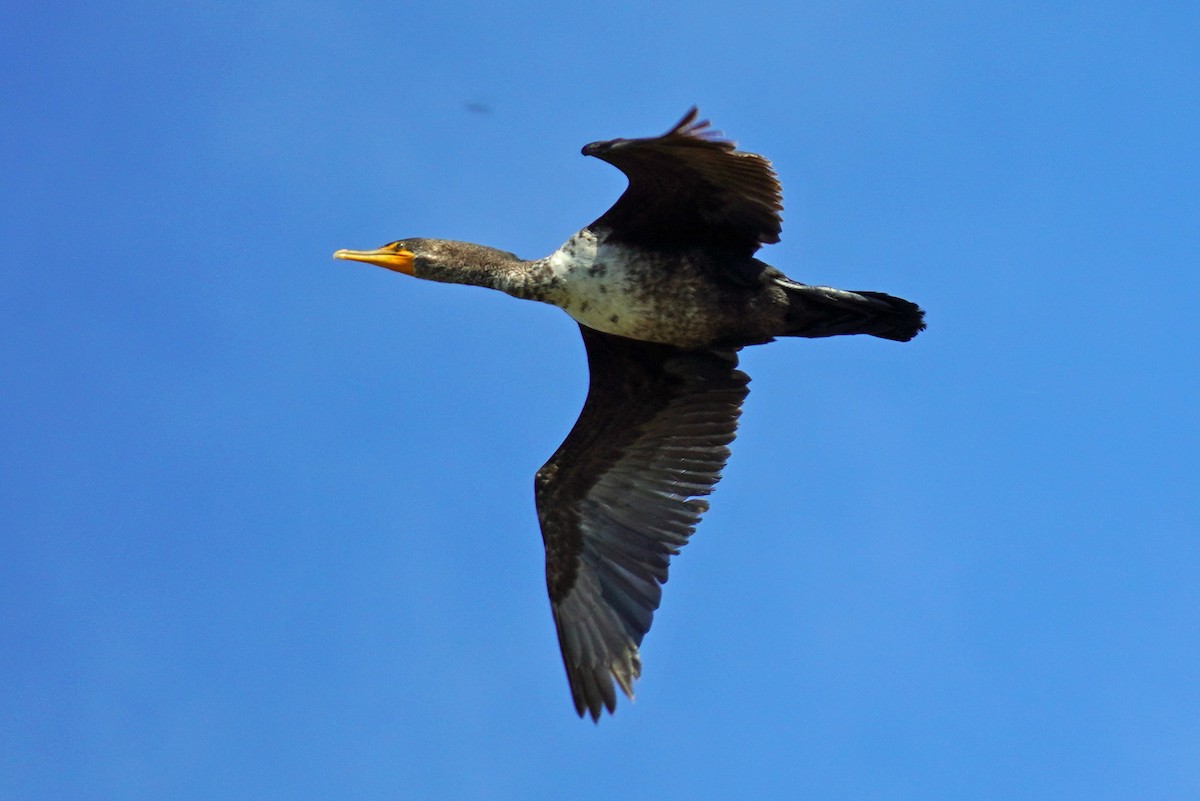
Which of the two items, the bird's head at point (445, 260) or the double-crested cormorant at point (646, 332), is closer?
the double-crested cormorant at point (646, 332)

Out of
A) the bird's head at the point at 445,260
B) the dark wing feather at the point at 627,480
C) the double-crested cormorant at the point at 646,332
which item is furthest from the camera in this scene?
the dark wing feather at the point at 627,480

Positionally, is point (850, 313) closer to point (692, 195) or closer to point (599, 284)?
point (692, 195)

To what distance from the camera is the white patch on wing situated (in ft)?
28.0

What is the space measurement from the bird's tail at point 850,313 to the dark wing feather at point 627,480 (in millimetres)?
744

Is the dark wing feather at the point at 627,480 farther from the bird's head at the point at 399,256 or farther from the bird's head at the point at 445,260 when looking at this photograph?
the bird's head at the point at 399,256

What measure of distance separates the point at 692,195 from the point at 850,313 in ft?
3.40

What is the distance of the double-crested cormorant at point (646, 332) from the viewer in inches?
327

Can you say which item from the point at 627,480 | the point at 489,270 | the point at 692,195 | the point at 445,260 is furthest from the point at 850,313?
the point at 445,260

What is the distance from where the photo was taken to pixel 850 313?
8406 millimetres

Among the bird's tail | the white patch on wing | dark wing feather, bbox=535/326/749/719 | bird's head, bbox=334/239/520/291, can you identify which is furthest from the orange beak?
the bird's tail

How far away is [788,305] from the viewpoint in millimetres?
8438

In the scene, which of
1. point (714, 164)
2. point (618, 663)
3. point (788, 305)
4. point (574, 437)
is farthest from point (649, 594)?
point (714, 164)

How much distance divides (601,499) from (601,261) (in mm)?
1554

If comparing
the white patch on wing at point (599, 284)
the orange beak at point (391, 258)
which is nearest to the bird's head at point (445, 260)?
the orange beak at point (391, 258)
